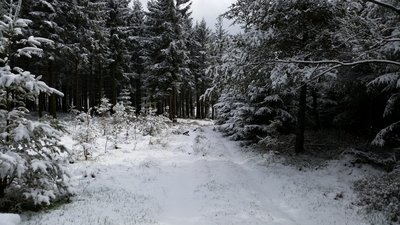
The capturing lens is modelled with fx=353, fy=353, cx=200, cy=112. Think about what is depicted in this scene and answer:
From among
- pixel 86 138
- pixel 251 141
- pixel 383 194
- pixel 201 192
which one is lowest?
pixel 201 192

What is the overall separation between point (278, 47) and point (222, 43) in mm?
2613

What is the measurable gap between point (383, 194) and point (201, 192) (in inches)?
230

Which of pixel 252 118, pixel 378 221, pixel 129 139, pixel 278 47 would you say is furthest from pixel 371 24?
pixel 129 139

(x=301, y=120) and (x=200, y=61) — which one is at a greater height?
(x=200, y=61)

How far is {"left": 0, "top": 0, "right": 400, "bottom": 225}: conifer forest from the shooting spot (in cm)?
898

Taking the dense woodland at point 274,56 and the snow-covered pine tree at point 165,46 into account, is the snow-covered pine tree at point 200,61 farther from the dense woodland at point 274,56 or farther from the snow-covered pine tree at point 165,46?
the snow-covered pine tree at point 165,46

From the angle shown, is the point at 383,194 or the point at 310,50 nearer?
the point at 383,194

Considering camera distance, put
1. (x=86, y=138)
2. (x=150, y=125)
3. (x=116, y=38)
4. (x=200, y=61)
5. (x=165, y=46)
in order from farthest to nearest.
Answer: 1. (x=200, y=61)
2. (x=116, y=38)
3. (x=165, y=46)
4. (x=150, y=125)
5. (x=86, y=138)

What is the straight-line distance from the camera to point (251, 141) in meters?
21.0

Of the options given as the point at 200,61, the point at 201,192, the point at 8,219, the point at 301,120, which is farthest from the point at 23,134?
the point at 200,61

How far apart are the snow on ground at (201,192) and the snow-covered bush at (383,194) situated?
1.42ft

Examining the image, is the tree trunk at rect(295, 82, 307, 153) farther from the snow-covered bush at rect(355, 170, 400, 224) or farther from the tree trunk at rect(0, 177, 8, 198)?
the tree trunk at rect(0, 177, 8, 198)

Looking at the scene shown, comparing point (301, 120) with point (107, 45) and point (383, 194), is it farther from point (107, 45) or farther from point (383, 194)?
point (107, 45)

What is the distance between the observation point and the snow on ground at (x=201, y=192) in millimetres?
9570
